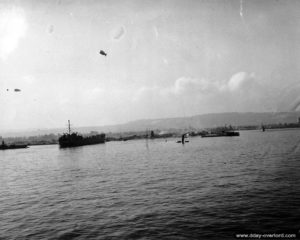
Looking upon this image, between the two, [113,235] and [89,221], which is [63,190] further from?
[113,235]

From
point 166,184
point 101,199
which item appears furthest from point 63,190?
point 166,184

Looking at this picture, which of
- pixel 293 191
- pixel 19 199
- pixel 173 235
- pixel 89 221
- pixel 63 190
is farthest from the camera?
pixel 63 190

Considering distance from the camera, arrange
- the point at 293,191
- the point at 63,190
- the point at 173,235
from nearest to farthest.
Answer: the point at 173,235 → the point at 293,191 → the point at 63,190

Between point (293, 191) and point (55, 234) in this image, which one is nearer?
point (55, 234)

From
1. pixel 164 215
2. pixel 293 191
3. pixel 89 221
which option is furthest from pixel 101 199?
pixel 293 191

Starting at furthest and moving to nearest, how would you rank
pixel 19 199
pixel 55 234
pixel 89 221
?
pixel 19 199 → pixel 89 221 → pixel 55 234

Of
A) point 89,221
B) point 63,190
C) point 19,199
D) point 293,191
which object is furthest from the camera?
point 63,190

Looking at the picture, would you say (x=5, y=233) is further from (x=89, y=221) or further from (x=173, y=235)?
(x=173, y=235)

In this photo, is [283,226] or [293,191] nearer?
[283,226]
